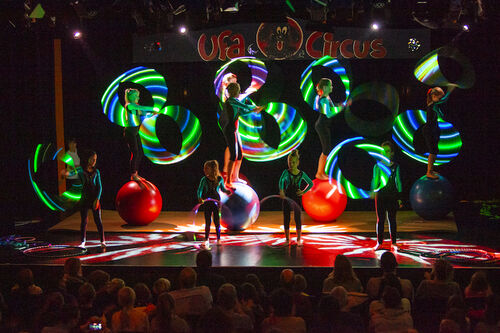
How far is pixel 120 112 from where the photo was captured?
9.44 metres

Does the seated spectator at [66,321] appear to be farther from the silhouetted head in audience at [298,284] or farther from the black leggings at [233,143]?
the black leggings at [233,143]

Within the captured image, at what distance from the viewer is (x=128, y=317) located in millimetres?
4258

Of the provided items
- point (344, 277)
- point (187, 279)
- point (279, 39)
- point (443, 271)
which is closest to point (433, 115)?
point (279, 39)

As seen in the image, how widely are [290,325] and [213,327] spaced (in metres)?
0.53

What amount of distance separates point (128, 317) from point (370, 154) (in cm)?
447

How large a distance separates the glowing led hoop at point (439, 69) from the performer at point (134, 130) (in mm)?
4158

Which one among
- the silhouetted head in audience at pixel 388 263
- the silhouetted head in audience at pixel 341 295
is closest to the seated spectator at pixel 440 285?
the silhouetted head in audience at pixel 388 263

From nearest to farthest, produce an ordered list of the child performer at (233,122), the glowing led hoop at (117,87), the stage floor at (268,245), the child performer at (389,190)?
the stage floor at (268,245) → the child performer at (389,190) → the child performer at (233,122) → the glowing led hoop at (117,87)

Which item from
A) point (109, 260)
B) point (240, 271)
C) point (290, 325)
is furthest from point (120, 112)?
point (290, 325)

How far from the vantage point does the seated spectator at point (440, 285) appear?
4.98 meters

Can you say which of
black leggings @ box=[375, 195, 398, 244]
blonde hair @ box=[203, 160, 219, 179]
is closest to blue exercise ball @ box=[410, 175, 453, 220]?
black leggings @ box=[375, 195, 398, 244]

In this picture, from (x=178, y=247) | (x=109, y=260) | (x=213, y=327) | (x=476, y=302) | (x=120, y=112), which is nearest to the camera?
(x=213, y=327)

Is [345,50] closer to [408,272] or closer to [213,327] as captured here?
[408,272]

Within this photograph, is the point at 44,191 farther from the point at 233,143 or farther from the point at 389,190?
the point at 389,190
